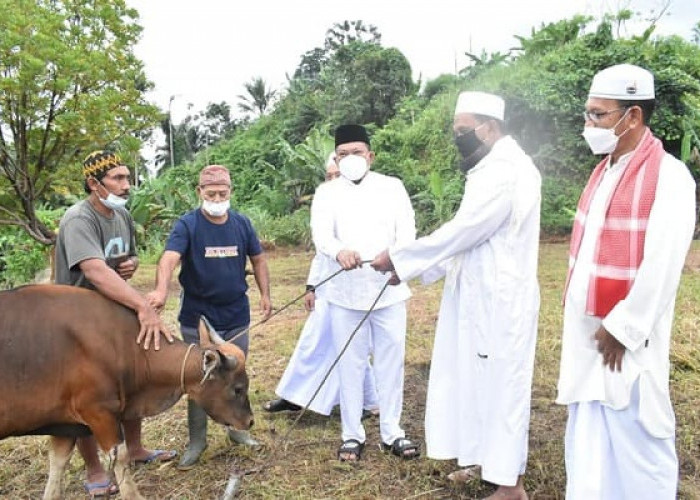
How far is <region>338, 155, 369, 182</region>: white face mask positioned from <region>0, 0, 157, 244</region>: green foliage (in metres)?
5.21

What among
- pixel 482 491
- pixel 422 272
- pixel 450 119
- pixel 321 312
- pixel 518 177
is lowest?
pixel 482 491

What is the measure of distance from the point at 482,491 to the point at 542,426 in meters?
1.00

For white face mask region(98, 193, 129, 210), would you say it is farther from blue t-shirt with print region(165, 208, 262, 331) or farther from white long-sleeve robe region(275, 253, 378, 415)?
white long-sleeve robe region(275, 253, 378, 415)

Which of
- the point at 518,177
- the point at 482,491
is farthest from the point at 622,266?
the point at 482,491

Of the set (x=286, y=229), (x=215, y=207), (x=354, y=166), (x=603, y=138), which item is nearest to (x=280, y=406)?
(x=215, y=207)

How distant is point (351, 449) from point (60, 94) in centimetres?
644

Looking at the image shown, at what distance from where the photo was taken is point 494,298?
11.2 ft

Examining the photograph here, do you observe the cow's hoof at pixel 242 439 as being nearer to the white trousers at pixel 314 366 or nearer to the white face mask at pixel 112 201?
the white trousers at pixel 314 366

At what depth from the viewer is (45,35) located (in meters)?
7.89

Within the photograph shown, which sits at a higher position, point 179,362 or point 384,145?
point 384,145

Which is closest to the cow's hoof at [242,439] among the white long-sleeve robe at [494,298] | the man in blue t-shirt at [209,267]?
the man in blue t-shirt at [209,267]

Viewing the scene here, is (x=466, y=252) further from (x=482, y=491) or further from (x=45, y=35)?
(x=45, y=35)

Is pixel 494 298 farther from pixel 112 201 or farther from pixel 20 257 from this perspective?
pixel 20 257

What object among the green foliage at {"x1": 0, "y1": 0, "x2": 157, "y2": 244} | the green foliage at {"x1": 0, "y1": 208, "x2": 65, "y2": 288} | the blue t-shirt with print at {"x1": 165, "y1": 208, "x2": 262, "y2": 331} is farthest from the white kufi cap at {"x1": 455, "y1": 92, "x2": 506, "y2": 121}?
the green foliage at {"x1": 0, "y1": 208, "x2": 65, "y2": 288}
